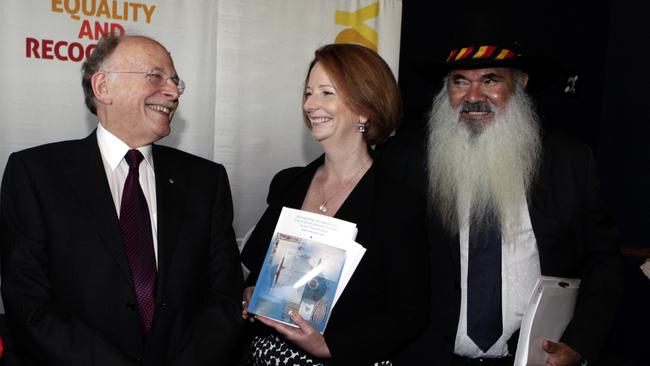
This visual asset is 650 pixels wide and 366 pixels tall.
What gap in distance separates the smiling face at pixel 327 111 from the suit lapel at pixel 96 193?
764 mm

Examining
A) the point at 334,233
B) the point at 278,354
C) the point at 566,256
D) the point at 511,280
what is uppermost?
the point at 334,233

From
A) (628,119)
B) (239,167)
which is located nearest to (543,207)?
(239,167)

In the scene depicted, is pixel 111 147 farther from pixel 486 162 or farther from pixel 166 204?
pixel 486 162

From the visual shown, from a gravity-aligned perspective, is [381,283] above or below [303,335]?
above

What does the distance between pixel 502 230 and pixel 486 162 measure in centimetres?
32

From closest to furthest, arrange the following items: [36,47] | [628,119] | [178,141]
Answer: [36,47], [178,141], [628,119]

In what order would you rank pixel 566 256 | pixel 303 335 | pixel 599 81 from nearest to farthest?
pixel 303 335
pixel 566 256
pixel 599 81

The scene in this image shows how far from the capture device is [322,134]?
2.41m

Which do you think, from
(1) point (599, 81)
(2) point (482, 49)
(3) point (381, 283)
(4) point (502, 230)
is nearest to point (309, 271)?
(3) point (381, 283)

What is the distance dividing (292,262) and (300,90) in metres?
2.76

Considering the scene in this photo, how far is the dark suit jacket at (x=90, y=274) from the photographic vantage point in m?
2.12

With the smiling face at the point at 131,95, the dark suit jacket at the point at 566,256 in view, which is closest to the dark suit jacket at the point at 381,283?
the dark suit jacket at the point at 566,256

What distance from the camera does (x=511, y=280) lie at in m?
2.51

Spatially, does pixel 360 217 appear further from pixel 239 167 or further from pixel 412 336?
pixel 239 167
